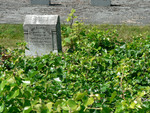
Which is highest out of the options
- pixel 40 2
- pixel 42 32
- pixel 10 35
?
pixel 40 2

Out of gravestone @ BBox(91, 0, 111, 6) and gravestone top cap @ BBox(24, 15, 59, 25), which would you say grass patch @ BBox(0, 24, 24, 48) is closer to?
gravestone top cap @ BBox(24, 15, 59, 25)

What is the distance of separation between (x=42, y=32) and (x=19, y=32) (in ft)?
7.06

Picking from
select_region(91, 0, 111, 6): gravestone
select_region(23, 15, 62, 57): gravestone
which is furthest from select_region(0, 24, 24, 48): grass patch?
select_region(91, 0, 111, 6): gravestone

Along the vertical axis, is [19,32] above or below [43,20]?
below

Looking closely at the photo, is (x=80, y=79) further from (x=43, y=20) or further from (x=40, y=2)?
(x=40, y=2)

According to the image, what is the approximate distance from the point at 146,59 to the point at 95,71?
92 cm

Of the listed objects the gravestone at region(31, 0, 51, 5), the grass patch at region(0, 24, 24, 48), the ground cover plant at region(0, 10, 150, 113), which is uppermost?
the gravestone at region(31, 0, 51, 5)

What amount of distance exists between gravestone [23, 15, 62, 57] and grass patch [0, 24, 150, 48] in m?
1.09

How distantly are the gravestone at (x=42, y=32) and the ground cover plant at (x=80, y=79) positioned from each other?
294mm

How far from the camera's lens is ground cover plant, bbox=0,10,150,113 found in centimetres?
181

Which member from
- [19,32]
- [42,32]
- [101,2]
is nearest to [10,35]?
[19,32]

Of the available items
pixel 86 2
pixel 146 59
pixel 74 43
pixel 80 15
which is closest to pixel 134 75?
pixel 146 59

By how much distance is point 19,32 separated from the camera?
291 inches

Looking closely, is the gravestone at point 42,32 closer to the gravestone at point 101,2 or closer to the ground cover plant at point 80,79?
the ground cover plant at point 80,79
